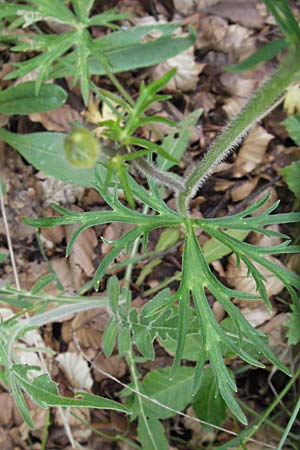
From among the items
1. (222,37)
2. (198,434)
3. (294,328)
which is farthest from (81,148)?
(222,37)

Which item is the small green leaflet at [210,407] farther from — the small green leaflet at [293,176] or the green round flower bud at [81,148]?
the green round flower bud at [81,148]

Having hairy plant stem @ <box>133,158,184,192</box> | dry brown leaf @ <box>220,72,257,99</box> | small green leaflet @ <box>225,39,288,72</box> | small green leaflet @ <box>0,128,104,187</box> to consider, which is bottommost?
hairy plant stem @ <box>133,158,184,192</box>

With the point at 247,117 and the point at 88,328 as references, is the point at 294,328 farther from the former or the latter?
the point at 247,117

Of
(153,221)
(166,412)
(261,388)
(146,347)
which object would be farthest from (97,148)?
Result: (261,388)

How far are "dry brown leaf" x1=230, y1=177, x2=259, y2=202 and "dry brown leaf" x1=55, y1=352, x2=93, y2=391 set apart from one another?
1.27m

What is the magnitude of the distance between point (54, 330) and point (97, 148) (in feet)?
7.18

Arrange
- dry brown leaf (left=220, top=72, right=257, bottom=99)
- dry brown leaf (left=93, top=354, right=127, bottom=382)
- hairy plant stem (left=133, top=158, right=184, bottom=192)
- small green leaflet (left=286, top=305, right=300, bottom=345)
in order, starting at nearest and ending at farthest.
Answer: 1. hairy plant stem (left=133, top=158, right=184, bottom=192)
2. small green leaflet (left=286, top=305, right=300, bottom=345)
3. dry brown leaf (left=93, top=354, right=127, bottom=382)
4. dry brown leaf (left=220, top=72, right=257, bottom=99)

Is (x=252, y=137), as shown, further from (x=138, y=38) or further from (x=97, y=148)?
(x=97, y=148)

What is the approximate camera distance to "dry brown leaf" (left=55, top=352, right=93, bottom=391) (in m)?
3.17

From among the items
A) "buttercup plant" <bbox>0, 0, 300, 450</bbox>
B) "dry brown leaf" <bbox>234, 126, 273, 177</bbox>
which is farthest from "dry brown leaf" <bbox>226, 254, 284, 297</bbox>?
"dry brown leaf" <bbox>234, 126, 273, 177</bbox>

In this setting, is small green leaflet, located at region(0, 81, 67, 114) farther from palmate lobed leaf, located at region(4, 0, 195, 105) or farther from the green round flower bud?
the green round flower bud

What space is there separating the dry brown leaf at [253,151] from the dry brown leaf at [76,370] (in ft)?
4.56

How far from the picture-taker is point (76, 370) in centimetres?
318

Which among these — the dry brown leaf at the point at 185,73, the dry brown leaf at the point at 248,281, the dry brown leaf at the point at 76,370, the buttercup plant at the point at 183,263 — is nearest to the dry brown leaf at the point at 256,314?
the dry brown leaf at the point at 248,281
